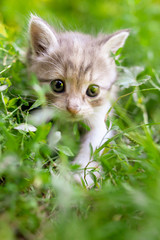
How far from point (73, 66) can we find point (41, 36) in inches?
15.6

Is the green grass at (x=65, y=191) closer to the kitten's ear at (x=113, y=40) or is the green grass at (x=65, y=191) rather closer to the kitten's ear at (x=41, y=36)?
the kitten's ear at (x=41, y=36)

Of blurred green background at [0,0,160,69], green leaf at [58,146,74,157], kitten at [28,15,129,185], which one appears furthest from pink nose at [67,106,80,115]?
blurred green background at [0,0,160,69]

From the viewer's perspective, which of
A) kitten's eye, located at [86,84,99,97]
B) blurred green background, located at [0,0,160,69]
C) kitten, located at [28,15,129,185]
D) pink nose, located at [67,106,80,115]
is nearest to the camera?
pink nose, located at [67,106,80,115]

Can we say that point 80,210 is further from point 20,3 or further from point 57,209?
point 20,3

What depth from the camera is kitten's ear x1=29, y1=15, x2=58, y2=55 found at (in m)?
1.98

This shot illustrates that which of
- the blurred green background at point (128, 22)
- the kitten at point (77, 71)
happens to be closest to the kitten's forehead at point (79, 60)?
the kitten at point (77, 71)

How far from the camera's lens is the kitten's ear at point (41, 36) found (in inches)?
78.0

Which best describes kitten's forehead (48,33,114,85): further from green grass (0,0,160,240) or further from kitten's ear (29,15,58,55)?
green grass (0,0,160,240)

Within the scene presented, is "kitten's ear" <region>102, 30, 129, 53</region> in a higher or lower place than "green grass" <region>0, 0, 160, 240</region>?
higher

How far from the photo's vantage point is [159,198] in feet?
2.93

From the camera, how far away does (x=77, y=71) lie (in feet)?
6.29

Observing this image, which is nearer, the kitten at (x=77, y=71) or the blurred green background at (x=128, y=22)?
the kitten at (x=77, y=71)

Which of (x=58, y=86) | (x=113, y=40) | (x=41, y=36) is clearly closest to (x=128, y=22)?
(x=113, y=40)

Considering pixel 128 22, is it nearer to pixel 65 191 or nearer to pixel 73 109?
pixel 73 109
